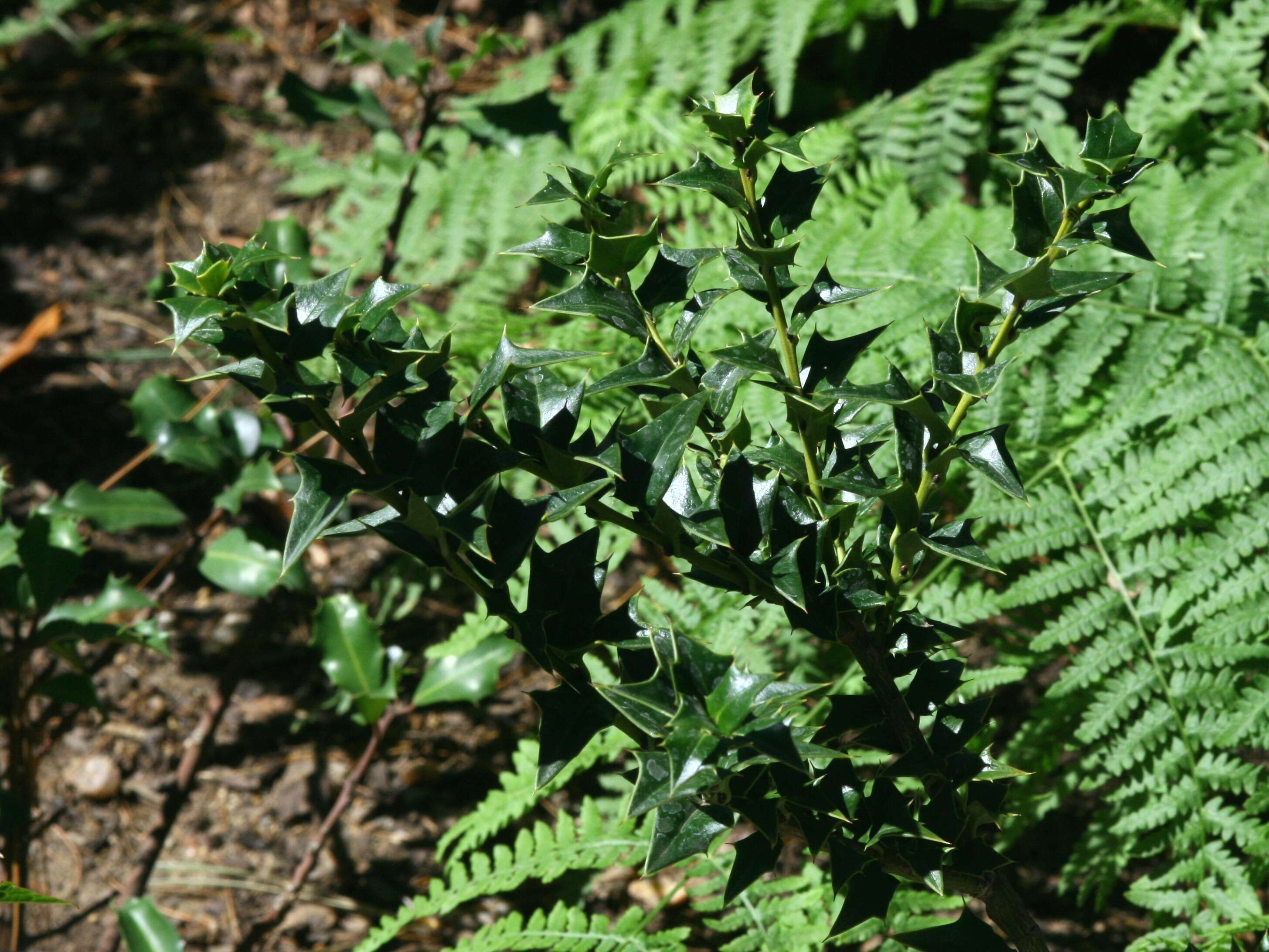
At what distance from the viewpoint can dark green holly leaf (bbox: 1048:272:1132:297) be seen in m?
0.84

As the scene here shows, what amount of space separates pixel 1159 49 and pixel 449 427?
3.53 m

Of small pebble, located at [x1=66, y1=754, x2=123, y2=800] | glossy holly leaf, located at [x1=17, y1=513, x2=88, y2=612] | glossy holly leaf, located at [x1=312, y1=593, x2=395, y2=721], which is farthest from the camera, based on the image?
small pebble, located at [x1=66, y1=754, x2=123, y2=800]

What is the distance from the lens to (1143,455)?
1.79 m

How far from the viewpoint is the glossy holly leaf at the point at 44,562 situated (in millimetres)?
1897

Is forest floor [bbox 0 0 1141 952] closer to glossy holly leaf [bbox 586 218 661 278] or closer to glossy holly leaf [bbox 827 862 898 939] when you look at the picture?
glossy holly leaf [bbox 827 862 898 939]

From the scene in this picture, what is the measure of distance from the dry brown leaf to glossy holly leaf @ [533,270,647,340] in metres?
2.82

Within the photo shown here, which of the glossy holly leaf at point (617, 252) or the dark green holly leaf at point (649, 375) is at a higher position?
the glossy holly leaf at point (617, 252)

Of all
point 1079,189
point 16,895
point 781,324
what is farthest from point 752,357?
point 16,895

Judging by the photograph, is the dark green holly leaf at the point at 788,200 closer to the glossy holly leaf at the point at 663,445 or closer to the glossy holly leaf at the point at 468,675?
the glossy holly leaf at the point at 663,445

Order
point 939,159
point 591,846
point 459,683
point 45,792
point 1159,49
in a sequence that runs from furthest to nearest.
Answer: point 1159,49, point 939,159, point 45,792, point 459,683, point 591,846

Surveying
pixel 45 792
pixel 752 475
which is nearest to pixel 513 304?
pixel 45 792

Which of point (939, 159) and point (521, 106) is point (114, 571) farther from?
point (939, 159)

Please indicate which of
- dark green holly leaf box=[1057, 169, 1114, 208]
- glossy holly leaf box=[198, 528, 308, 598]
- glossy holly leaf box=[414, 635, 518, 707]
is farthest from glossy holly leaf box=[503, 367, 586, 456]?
glossy holly leaf box=[198, 528, 308, 598]

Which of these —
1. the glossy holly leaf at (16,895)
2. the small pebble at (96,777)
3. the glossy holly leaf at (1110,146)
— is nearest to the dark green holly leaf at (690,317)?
the glossy holly leaf at (1110,146)
